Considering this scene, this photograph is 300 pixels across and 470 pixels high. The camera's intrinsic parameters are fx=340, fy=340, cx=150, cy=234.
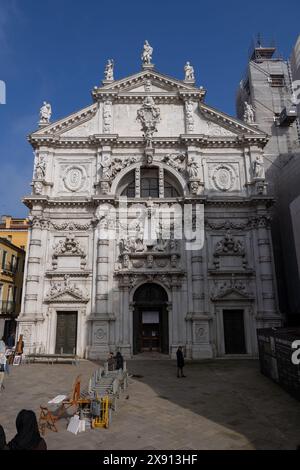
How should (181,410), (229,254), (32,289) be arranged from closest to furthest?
(181,410), (32,289), (229,254)

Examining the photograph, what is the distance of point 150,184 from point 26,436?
23486 millimetres

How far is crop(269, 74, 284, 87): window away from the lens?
117 ft

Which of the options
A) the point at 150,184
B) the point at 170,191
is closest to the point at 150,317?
the point at 170,191

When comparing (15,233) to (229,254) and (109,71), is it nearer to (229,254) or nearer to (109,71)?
(109,71)

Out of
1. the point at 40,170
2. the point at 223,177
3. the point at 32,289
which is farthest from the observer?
the point at 223,177

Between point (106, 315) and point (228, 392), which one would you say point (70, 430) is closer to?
point (228, 392)

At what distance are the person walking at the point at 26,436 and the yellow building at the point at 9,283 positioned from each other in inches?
1140

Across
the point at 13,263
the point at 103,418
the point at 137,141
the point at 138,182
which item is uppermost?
the point at 137,141

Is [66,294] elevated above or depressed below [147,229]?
below

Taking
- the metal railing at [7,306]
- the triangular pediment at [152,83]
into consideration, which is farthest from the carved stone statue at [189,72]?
the metal railing at [7,306]

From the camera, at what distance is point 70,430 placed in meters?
9.12

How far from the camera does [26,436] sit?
472 centimetres
